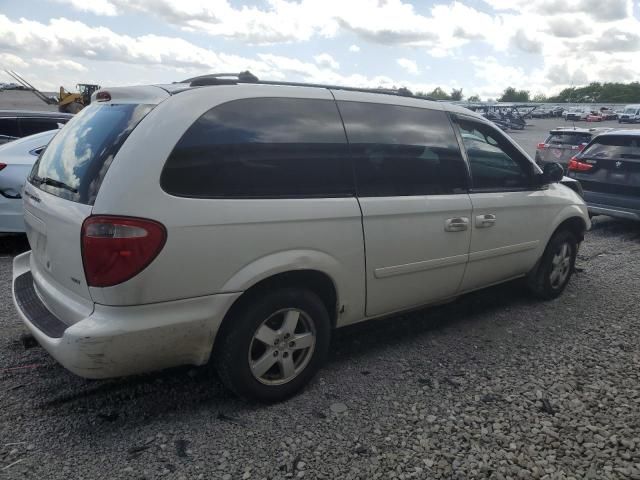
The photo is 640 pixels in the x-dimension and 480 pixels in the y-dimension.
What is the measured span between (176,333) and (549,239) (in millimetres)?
3468

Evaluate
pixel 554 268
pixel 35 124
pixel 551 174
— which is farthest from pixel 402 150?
pixel 35 124

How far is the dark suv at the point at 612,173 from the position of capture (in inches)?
291

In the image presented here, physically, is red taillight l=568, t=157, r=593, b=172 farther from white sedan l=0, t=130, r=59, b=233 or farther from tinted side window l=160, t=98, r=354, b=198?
white sedan l=0, t=130, r=59, b=233

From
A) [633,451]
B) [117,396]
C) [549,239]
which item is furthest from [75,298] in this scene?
[549,239]

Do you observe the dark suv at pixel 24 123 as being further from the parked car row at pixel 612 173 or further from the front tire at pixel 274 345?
the parked car row at pixel 612 173

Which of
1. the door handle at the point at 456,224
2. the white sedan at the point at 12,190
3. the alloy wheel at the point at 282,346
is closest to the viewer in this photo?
the alloy wheel at the point at 282,346

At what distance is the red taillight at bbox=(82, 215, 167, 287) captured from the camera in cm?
236

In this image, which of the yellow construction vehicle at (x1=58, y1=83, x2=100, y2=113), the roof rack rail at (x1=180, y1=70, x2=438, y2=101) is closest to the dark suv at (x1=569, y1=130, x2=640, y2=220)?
the roof rack rail at (x1=180, y1=70, x2=438, y2=101)

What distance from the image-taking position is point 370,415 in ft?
9.57

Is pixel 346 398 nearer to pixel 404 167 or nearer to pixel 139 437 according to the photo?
pixel 139 437

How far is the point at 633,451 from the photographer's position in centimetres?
268

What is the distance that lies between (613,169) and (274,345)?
22.1 feet

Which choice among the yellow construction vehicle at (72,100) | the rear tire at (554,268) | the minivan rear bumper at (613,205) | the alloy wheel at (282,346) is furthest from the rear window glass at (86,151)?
the yellow construction vehicle at (72,100)

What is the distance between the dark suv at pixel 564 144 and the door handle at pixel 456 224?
11.0m
